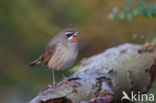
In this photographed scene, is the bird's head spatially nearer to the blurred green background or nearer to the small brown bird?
the small brown bird

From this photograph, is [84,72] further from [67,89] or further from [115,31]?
[115,31]

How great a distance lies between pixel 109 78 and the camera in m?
4.75

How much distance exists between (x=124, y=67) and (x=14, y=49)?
16.8ft

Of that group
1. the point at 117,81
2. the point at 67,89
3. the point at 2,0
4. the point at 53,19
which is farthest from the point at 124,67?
the point at 2,0

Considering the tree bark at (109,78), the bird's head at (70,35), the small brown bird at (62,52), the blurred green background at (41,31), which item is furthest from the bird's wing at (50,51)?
the blurred green background at (41,31)

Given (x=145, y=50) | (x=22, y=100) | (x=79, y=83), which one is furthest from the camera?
(x=22, y=100)

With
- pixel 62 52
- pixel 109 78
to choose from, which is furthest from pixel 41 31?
pixel 109 78

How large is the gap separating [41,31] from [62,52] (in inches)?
187

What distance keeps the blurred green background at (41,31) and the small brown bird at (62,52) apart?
151 inches

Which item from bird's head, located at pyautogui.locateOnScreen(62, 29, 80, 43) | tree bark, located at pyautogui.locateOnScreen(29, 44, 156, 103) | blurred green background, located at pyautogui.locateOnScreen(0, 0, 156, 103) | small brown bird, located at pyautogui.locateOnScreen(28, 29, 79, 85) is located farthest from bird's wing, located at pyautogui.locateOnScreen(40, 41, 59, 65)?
blurred green background, located at pyautogui.locateOnScreen(0, 0, 156, 103)

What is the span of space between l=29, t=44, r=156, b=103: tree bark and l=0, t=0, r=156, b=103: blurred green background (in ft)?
10.6

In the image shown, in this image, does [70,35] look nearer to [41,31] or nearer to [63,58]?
[63,58]

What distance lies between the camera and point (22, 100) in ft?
29.1

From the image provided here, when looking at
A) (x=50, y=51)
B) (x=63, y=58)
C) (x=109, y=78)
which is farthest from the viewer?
(x=50, y=51)
